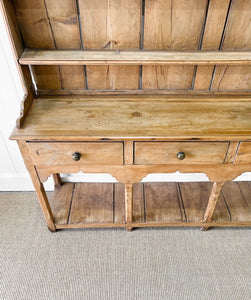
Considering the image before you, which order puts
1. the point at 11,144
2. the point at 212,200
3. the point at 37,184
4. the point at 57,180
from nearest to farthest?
1. the point at 37,184
2. the point at 212,200
3. the point at 11,144
4. the point at 57,180

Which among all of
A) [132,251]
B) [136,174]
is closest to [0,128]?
[136,174]

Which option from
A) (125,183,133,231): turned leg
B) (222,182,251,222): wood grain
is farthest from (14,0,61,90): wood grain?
(222,182,251,222): wood grain

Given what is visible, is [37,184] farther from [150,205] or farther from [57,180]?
[150,205]

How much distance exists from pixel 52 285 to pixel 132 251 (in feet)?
1.72

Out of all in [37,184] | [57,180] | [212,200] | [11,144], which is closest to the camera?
[37,184]

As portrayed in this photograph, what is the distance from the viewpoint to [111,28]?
1.33m

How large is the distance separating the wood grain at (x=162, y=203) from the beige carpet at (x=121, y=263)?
12cm

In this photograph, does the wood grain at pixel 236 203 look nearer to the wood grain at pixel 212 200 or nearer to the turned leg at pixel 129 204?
the wood grain at pixel 212 200

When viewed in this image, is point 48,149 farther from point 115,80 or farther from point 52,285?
point 52,285

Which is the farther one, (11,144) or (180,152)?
(11,144)

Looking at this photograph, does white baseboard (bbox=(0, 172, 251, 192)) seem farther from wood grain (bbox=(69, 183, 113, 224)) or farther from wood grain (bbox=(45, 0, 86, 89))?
wood grain (bbox=(45, 0, 86, 89))

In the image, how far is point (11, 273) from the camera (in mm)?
1619

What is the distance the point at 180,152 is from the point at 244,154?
1.12ft

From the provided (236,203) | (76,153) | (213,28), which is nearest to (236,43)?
(213,28)
